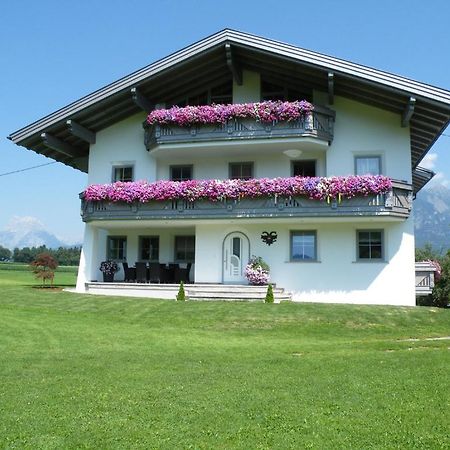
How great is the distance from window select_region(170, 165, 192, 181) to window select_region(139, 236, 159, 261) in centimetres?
305

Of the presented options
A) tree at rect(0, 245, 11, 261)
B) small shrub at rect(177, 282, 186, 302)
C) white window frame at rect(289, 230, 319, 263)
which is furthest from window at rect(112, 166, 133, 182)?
tree at rect(0, 245, 11, 261)

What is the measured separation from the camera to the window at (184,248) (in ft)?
86.4

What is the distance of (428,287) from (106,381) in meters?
19.1

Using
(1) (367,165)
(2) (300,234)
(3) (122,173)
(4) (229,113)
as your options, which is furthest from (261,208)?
(3) (122,173)

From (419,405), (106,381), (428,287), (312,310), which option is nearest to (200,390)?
(106,381)

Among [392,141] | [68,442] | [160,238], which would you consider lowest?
[68,442]

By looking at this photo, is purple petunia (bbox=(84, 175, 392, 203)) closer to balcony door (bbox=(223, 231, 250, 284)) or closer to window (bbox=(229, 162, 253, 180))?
Answer: window (bbox=(229, 162, 253, 180))

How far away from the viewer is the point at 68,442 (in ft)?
18.9

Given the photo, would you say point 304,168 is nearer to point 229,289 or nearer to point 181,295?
point 229,289

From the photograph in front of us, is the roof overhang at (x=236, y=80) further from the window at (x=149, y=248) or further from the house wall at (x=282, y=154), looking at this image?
the window at (x=149, y=248)

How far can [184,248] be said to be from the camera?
26500 millimetres

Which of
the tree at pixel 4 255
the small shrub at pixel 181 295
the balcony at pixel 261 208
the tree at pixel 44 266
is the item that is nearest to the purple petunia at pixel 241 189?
the balcony at pixel 261 208

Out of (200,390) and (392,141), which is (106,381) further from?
(392,141)

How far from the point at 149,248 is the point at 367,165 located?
10.8 m
